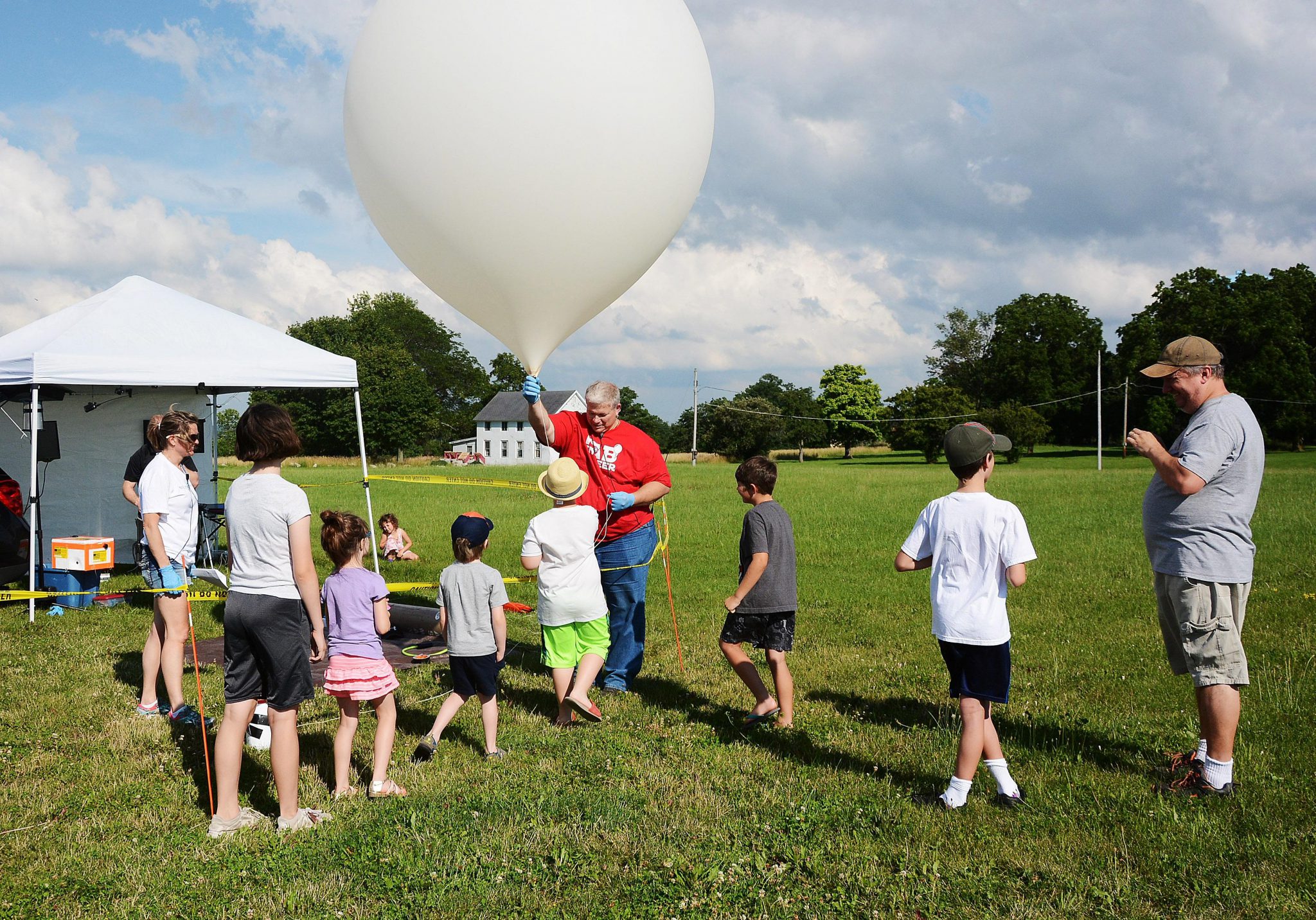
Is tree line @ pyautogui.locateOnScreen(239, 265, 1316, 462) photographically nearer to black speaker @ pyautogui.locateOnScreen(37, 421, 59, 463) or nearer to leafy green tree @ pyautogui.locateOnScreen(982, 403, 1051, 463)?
leafy green tree @ pyautogui.locateOnScreen(982, 403, 1051, 463)

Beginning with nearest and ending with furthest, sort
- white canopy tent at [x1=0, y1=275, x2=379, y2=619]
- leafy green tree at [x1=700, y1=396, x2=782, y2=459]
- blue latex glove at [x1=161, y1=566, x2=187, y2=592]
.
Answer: blue latex glove at [x1=161, y1=566, x2=187, y2=592] → white canopy tent at [x1=0, y1=275, x2=379, y2=619] → leafy green tree at [x1=700, y1=396, x2=782, y2=459]

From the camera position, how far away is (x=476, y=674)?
4773 mm

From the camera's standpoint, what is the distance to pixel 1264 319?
55.6 metres

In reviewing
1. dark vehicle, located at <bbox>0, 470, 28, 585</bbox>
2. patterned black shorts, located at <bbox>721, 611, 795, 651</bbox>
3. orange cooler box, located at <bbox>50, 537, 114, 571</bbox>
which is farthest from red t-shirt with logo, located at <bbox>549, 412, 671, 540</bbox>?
dark vehicle, located at <bbox>0, 470, 28, 585</bbox>

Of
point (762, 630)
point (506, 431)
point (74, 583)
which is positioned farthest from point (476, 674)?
point (506, 431)

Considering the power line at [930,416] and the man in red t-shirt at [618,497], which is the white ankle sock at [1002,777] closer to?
the man in red t-shirt at [618,497]

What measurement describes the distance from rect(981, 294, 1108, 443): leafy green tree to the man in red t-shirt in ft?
219

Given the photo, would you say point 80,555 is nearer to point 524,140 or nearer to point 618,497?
point 618,497

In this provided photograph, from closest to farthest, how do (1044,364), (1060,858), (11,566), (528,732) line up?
(1060,858) < (528,732) < (11,566) < (1044,364)

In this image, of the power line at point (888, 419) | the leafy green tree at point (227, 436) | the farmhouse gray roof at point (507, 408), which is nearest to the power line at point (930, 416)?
the power line at point (888, 419)

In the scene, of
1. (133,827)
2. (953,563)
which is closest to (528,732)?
(133,827)

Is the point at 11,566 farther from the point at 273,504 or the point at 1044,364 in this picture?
the point at 1044,364

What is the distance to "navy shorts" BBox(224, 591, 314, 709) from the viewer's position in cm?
382

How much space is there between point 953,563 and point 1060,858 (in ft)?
4.08
